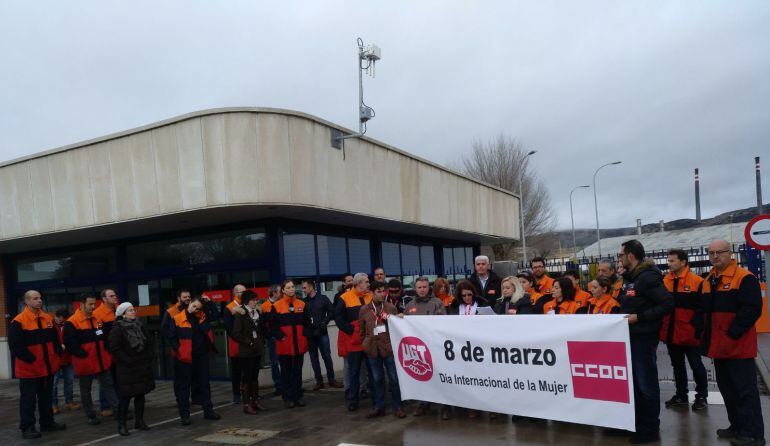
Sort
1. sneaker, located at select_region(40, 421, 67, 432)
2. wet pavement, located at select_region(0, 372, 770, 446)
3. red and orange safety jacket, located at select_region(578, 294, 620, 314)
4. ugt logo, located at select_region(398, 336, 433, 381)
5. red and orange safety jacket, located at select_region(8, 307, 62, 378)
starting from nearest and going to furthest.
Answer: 1. wet pavement, located at select_region(0, 372, 770, 446)
2. red and orange safety jacket, located at select_region(578, 294, 620, 314)
3. ugt logo, located at select_region(398, 336, 433, 381)
4. red and orange safety jacket, located at select_region(8, 307, 62, 378)
5. sneaker, located at select_region(40, 421, 67, 432)

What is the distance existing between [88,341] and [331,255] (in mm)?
5229

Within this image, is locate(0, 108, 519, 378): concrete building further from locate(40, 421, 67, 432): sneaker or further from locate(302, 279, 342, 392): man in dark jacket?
locate(40, 421, 67, 432): sneaker

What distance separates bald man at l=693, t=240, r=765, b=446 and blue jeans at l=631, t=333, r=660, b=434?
538 mm

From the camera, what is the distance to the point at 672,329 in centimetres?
689

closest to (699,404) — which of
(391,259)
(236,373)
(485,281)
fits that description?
(485,281)

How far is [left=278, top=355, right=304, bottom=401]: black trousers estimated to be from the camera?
28.3 ft

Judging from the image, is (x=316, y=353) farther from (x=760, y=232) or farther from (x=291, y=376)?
(x=760, y=232)

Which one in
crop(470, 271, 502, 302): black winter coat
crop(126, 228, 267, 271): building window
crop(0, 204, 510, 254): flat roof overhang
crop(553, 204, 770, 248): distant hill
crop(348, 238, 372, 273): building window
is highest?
crop(0, 204, 510, 254): flat roof overhang

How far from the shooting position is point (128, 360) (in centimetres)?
745

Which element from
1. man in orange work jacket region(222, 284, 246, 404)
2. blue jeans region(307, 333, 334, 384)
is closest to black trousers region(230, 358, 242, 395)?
man in orange work jacket region(222, 284, 246, 404)

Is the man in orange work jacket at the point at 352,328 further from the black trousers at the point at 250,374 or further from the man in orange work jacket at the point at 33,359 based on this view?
the man in orange work jacket at the point at 33,359

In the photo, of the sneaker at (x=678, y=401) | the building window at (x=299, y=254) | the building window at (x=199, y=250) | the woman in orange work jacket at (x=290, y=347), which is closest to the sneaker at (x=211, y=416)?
the woman in orange work jacket at (x=290, y=347)

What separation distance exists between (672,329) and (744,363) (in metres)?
1.57

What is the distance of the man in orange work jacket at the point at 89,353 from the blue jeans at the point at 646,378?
23.5 feet
